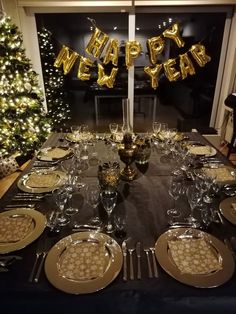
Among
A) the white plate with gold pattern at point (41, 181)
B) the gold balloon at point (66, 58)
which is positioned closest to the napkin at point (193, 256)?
the white plate with gold pattern at point (41, 181)

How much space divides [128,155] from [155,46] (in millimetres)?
2142

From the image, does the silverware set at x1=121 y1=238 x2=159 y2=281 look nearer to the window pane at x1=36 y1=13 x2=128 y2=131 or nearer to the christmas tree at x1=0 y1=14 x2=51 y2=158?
the christmas tree at x1=0 y1=14 x2=51 y2=158

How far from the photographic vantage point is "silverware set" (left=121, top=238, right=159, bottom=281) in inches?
33.6

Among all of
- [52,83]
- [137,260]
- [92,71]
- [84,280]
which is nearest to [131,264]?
[137,260]

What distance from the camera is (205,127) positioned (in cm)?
365

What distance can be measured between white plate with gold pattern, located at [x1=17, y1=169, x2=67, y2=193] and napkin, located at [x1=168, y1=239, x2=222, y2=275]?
2.45 ft

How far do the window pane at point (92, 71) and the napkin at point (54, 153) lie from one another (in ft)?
6.30

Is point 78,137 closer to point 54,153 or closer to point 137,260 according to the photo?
point 54,153

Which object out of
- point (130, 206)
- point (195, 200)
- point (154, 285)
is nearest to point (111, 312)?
point (154, 285)

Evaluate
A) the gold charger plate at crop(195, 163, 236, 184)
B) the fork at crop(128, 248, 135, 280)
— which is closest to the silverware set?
the fork at crop(128, 248, 135, 280)

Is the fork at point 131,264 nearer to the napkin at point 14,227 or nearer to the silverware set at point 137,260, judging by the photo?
the silverware set at point 137,260

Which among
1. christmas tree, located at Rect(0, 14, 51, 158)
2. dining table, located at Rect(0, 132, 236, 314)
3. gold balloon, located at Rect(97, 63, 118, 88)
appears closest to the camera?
dining table, located at Rect(0, 132, 236, 314)

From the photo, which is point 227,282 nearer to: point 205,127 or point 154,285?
point 154,285

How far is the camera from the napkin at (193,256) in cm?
88
